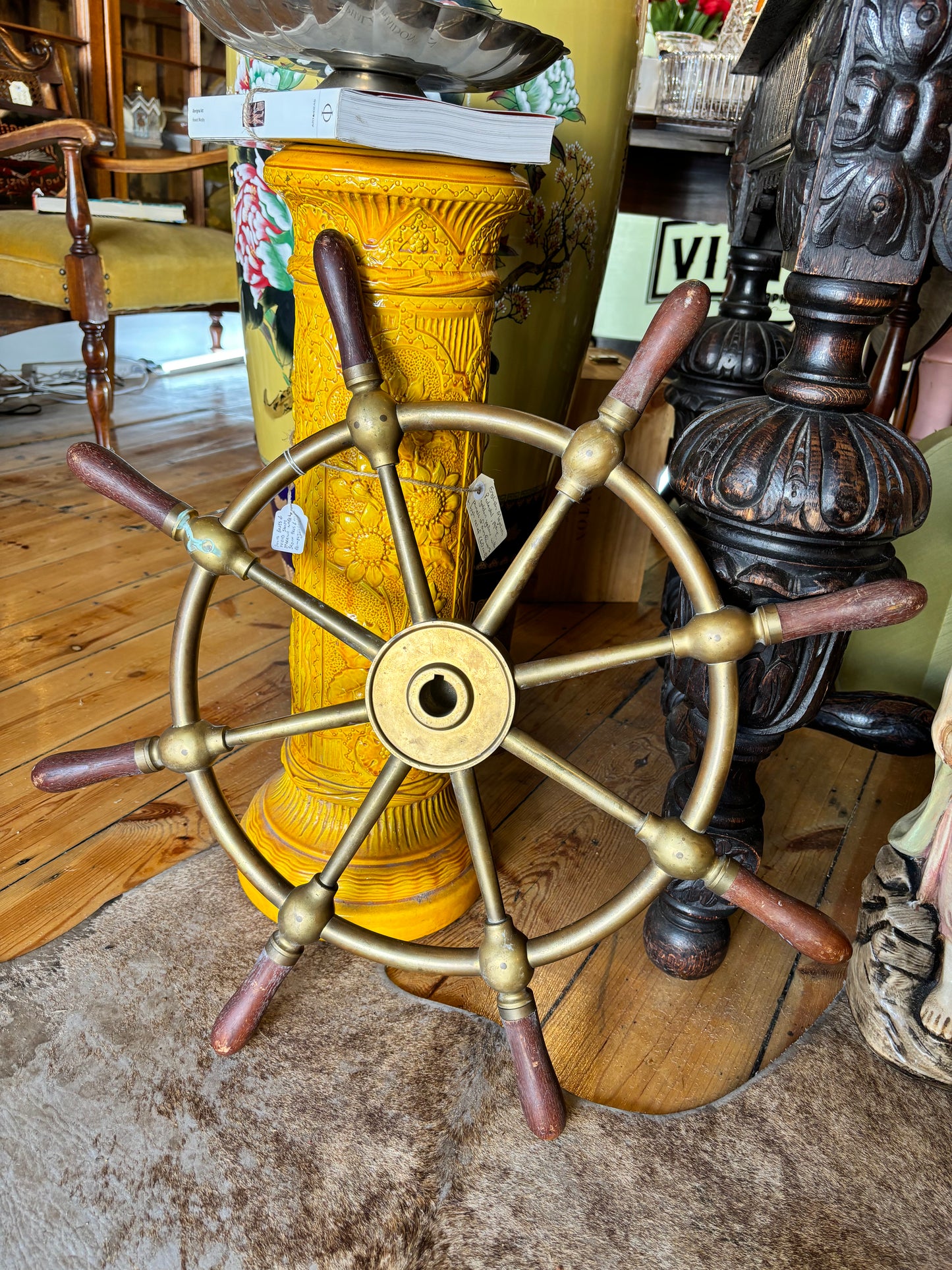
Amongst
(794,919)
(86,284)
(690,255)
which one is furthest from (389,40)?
(690,255)

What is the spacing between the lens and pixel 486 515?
2.87 ft

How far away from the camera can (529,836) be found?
3.75 feet

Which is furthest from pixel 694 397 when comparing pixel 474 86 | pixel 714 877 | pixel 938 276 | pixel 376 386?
pixel 714 877

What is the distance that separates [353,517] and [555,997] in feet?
1.59

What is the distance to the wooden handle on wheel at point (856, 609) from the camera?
646 millimetres

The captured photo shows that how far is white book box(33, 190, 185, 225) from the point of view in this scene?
2.46m

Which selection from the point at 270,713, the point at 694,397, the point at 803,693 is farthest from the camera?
the point at 694,397

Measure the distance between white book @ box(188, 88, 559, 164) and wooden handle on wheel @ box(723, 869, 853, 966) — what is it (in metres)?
0.58

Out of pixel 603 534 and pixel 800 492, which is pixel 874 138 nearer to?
pixel 800 492

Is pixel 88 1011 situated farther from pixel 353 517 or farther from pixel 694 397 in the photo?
pixel 694 397

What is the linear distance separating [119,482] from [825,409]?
1.83 ft

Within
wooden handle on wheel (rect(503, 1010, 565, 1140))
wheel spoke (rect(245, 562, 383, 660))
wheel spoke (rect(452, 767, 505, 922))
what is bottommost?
wooden handle on wheel (rect(503, 1010, 565, 1140))

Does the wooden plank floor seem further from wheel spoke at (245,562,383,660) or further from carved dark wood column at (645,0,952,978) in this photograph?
wheel spoke at (245,562,383,660)

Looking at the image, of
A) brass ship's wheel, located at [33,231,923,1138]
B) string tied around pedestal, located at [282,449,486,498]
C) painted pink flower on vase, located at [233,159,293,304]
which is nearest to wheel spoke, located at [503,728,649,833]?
brass ship's wheel, located at [33,231,923,1138]
